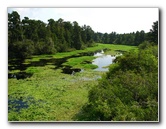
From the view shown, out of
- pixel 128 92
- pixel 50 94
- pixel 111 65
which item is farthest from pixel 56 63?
pixel 128 92

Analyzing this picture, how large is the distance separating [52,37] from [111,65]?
4.04ft

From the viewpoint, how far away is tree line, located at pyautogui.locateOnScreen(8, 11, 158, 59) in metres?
5.22

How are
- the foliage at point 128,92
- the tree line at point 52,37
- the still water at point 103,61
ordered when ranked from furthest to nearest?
the still water at point 103,61, the tree line at point 52,37, the foliage at point 128,92

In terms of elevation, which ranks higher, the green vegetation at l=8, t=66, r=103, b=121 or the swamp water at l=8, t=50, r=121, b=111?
the swamp water at l=8, t=50, r=121, b=111

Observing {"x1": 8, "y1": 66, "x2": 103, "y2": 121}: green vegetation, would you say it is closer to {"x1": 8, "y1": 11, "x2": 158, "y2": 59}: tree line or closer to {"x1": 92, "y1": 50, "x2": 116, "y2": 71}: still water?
{"x1": 92, "y1": 50, "x2": 116, "y2": 71}: still water

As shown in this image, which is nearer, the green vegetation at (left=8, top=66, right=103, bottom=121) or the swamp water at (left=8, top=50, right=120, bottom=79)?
the green vegetation at (left=8, top=66, right=103, bottom=121)

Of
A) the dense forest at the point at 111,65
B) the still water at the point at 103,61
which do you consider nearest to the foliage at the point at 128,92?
the dense forest at the point at 111,65

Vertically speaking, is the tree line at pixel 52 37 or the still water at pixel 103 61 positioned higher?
the tree line at pixel 52 37

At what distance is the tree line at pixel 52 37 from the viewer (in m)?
5.22

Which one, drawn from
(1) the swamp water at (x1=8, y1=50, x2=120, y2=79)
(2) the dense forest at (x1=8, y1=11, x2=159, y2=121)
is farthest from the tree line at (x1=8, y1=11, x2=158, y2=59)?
(1) the swamp water at (x1=8, y1=50, x2=120, y2=79)

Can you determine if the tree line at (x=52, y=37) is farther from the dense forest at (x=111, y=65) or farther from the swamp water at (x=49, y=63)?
the swamp water at (x=49, y=63)

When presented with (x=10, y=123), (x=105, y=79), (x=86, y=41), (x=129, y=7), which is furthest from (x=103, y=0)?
(x=10, y=123)

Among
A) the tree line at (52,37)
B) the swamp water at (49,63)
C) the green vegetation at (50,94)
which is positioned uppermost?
the tree line at (52,37)

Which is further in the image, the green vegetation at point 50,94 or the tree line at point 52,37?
the tree line at point 52,37
